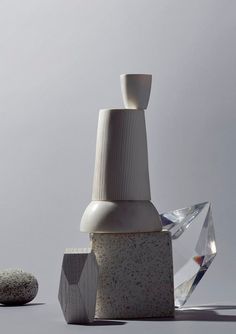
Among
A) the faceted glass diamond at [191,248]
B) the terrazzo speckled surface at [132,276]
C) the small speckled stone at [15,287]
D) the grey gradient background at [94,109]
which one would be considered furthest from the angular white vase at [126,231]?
the grey gradient background at [94,109]

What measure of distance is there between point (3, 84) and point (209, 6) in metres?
0.64

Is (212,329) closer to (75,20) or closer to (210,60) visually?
(210,60)

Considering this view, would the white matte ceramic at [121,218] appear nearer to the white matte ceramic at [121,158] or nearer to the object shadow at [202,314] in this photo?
the white matte ceramic at [121,158]

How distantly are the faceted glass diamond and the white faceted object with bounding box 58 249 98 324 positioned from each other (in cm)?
28

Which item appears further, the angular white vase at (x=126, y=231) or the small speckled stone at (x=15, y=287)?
the small speckled stone at (x=15, y=287)

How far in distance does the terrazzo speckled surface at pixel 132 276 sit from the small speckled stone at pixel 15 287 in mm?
348

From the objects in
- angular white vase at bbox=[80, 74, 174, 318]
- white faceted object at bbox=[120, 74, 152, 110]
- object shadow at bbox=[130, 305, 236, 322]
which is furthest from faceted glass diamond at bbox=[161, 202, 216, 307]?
white faceted object at bbox=[120, 74, 152, 110]

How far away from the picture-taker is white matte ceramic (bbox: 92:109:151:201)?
68.9 inches

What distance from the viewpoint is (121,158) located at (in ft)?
5.76

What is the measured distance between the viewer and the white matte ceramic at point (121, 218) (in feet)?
5.65

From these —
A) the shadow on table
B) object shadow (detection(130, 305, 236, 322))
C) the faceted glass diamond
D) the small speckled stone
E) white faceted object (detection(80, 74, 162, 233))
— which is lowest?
the shadow on table

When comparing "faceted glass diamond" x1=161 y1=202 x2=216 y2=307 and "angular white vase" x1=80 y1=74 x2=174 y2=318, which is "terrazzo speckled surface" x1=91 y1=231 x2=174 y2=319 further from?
"faceted glass diamond" x1=161 y1=202 x2=216 y2=307

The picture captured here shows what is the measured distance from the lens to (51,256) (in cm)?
249

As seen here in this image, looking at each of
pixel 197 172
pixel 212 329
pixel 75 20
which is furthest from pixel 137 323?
pixel 75 20
